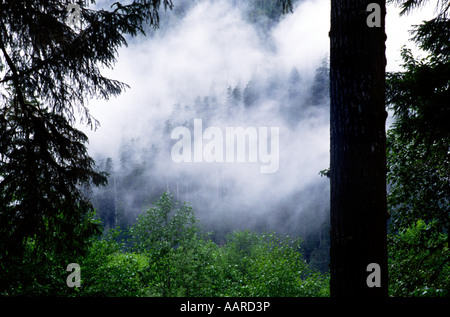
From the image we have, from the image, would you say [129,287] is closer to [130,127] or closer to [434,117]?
[434,117]

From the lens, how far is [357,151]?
2059mm

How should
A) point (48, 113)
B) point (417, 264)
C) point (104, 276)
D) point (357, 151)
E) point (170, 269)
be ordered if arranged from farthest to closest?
point (170, 269) → point (104, 276) → point (417, 264) → point (48, 113) → point (357, 151)

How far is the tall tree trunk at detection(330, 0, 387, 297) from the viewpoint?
6.57 ft

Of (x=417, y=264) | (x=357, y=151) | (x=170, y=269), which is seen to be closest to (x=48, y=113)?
(x=357, y=151)

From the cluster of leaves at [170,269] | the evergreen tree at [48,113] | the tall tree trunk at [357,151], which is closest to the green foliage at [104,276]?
the cluster of leaves at [170,269]

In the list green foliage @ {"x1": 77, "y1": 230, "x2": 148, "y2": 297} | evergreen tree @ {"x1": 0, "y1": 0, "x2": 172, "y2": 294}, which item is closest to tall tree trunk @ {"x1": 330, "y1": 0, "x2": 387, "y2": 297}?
evergreen tree @ {"x1": 0, "y1": 0, "x2": 172, "y2": 294}

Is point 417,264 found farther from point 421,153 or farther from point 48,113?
point 48,113

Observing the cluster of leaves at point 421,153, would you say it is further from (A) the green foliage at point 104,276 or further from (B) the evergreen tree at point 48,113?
(A) the green foliage at point 104,276

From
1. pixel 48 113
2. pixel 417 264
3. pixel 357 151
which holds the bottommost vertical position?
pixel 417 264

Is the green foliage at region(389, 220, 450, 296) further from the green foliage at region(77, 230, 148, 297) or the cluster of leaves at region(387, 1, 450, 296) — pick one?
the green foliage at region(77, 230, 148, 297)

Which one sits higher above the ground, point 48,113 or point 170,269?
point 48,113
